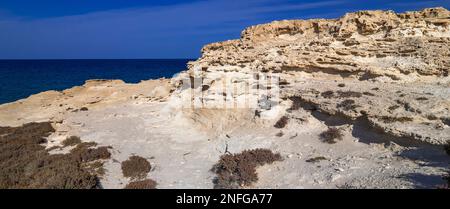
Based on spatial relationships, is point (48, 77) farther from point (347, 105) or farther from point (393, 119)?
point (393, 119)

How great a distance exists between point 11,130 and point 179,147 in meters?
11.3

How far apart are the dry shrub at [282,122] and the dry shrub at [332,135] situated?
8.02ft

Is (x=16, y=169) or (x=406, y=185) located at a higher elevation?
(x=406, y=185)

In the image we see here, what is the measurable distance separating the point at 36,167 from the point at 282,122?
35.3 feet

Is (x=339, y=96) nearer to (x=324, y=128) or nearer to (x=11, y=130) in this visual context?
(x=324, y=128)

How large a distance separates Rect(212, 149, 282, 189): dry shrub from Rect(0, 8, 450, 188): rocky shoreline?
11 cm

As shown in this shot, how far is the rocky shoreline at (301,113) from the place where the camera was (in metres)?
12.5

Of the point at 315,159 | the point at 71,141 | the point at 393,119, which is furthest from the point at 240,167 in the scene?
the point at 71,141

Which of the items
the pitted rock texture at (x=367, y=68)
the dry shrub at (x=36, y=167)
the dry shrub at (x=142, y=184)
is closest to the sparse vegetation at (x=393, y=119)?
the pitted rock texture at (x=367, y=68)

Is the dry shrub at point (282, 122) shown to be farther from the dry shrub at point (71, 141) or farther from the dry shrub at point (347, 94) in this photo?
the dry shrub at point (71, 141)

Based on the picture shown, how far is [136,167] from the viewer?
15000mm

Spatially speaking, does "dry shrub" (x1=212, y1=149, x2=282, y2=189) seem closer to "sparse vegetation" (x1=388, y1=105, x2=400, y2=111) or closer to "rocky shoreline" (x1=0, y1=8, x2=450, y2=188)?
"rocky shoreline" (x1=0, y1=8, x2=450, y2=188)
